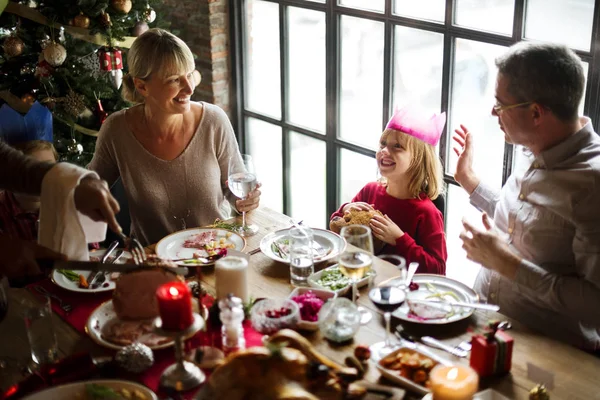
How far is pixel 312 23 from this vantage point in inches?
145

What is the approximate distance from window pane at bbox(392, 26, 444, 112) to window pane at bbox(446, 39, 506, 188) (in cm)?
11

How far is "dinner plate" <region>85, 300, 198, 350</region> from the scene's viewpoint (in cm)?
184

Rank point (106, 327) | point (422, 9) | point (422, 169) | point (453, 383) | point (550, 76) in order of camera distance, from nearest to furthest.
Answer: point (453, 383) → point (106, 327) → point (550, 76) → point (422, 169) → point (422, 9)

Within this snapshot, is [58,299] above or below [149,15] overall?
below

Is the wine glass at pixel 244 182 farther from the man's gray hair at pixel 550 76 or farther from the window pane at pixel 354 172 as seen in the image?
the window pane at pixel 354 172

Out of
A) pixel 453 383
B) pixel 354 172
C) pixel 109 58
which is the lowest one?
pixel 354 172

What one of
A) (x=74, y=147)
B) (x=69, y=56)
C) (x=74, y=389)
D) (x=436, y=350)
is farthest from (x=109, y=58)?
(x=436, y=350)

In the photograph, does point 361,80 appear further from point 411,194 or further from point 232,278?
point 232,278

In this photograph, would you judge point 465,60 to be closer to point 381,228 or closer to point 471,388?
point 381,228

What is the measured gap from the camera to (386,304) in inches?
69.2

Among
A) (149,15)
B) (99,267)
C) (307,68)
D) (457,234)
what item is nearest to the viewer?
(99,267)

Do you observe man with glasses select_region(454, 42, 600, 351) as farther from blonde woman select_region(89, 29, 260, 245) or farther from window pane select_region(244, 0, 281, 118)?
window pane select_region(244, 0, 281, 118)

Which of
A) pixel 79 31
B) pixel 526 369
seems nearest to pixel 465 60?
pixel 526 369

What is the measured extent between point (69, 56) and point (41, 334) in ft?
6.91
